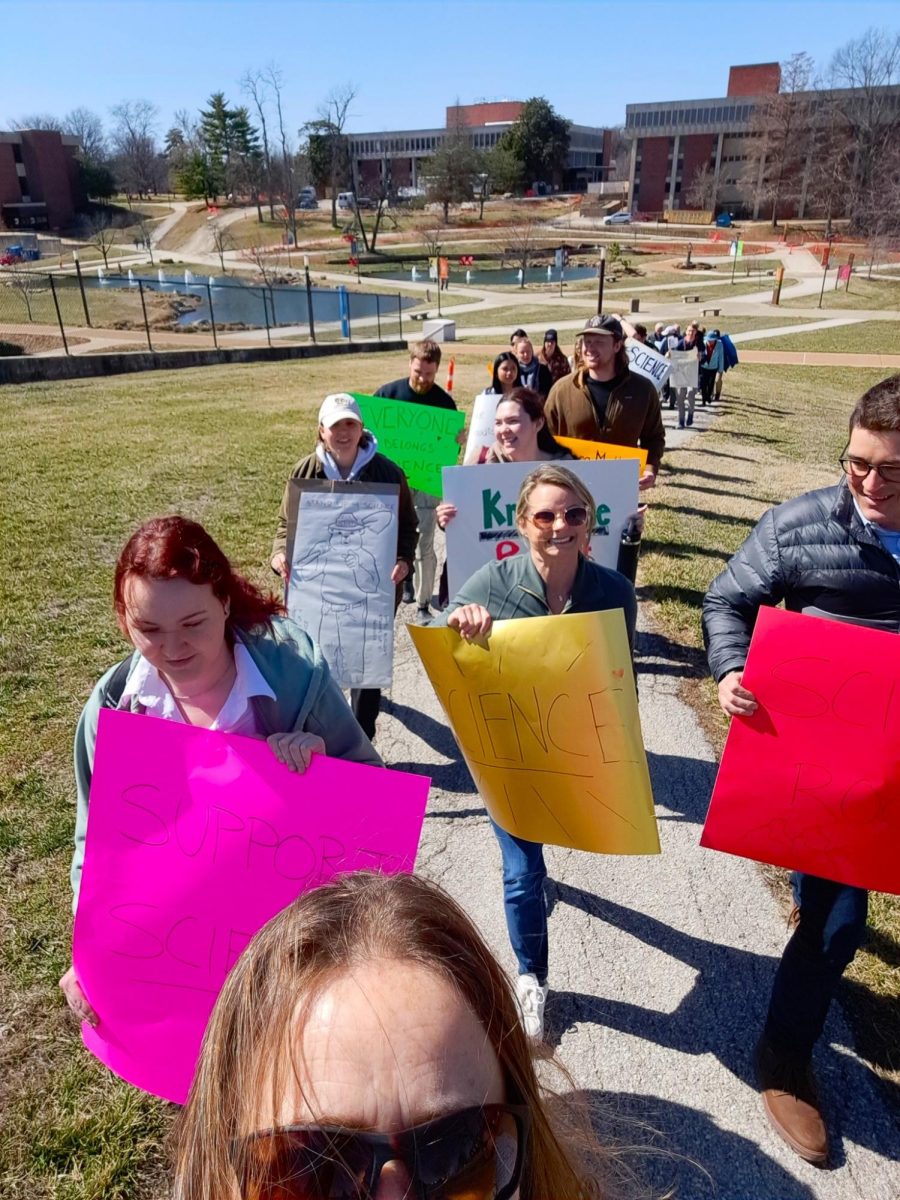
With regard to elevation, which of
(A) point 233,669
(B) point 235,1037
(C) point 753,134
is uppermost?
(C) point 753,134

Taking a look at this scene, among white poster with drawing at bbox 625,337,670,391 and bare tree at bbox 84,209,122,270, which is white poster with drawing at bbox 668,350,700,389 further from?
bare tree at bbox 84,209,122,270

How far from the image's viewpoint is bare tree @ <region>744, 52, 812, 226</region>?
7038 centimetres

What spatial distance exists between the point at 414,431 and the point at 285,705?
13.2 feet

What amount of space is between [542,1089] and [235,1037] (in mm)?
517

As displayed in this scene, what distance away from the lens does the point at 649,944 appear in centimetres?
313

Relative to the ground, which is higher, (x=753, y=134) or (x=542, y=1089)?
(x=753, y=134)

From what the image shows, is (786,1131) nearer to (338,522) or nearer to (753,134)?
(338,522)

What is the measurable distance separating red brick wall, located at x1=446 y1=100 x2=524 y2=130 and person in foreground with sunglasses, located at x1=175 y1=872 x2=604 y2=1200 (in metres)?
138

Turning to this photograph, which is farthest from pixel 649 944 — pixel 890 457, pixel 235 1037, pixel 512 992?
pixel 235 1037

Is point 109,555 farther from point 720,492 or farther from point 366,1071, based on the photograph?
point 720,492

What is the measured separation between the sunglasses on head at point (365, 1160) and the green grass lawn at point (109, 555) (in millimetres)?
1847

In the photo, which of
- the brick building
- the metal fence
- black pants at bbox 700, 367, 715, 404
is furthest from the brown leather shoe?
the brick building

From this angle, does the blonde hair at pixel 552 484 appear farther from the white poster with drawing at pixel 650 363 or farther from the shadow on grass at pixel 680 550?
the white poster with drawing at pixel 650 363

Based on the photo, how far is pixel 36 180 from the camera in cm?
6931
